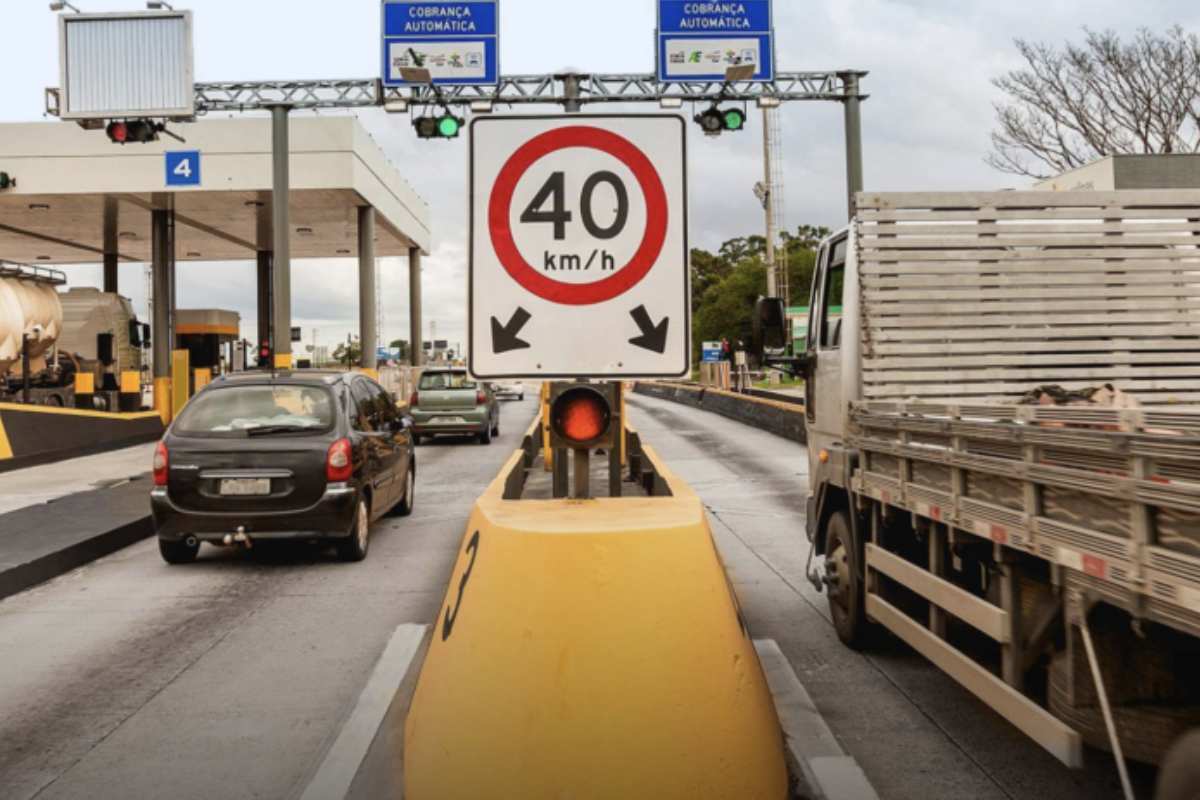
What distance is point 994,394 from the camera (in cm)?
575

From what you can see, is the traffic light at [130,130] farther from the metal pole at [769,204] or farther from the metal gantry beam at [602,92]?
the metal pole at [769,204]

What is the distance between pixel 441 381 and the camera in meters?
23.5

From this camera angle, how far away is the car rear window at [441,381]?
23.4 meters

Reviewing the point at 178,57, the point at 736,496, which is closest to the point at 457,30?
the point at 178,57

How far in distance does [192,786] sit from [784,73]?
58.9ft

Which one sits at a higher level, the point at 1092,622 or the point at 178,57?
the point at 178,57

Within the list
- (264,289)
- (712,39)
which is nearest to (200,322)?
(264,289)

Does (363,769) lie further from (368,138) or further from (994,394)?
(368,138)

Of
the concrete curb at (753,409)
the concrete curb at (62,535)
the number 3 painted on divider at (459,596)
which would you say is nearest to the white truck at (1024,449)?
the number 3 painted on divider at (459,596)

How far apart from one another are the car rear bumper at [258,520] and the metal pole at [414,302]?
3382 centimetres

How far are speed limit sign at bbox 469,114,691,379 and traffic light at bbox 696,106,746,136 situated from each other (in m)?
16.6

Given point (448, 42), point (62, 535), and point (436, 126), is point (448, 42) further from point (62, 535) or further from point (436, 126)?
point (62, 535)

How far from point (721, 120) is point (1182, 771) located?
17875mm

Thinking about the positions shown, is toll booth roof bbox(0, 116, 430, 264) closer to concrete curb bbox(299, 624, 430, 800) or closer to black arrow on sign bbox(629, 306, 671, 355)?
concrete curb bbox(299, 624, 430, 800)
